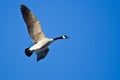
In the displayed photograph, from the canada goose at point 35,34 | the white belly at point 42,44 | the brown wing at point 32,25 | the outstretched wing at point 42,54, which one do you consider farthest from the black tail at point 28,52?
the outstretched wing at point 42,54

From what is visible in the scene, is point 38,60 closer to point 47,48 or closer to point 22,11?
point 47,48

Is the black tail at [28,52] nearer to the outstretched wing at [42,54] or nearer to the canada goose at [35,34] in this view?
the canada goose at [35,34]

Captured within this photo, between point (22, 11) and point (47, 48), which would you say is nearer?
point (22, 11)

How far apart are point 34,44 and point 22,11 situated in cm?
194

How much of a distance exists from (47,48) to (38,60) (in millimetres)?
817

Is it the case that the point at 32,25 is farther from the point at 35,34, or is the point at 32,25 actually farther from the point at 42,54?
the point at 42,54

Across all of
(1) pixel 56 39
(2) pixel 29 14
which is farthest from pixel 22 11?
(1) pixel 56 39

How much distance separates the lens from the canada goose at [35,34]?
2819 centimetres

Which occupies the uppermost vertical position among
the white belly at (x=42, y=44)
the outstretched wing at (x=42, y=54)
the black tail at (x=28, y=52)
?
the outstretched wing at (x=42, y=54)

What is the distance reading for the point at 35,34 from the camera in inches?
1142

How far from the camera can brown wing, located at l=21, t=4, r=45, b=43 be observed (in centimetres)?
2814

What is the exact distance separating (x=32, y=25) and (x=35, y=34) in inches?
24.7

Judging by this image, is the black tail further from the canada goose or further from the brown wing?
the brown wing

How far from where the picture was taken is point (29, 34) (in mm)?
28828
